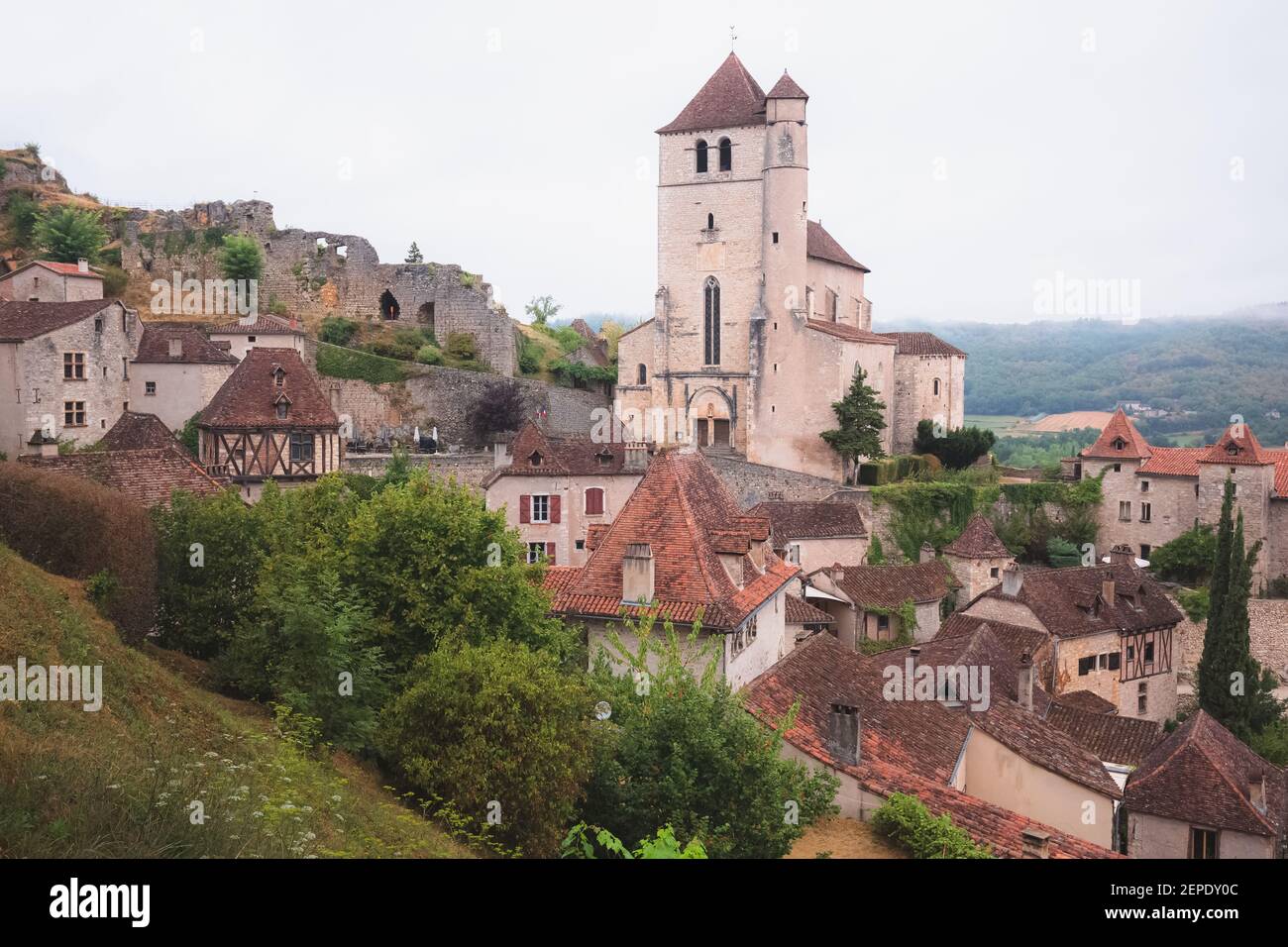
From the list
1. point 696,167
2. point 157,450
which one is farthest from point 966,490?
point 157,450

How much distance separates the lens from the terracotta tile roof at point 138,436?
3184 cm

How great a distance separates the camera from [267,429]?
1393 inches

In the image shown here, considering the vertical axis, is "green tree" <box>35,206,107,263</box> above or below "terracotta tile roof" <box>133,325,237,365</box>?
above

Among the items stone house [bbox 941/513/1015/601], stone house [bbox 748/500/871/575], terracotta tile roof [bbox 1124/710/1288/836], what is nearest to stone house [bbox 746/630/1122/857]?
terracotta tile roof [bbox 1124/710/1288/836]

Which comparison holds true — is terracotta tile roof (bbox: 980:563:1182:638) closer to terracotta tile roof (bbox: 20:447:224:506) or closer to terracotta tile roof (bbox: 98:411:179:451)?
terracotta tile roof (bbox: 20:447:224:506)

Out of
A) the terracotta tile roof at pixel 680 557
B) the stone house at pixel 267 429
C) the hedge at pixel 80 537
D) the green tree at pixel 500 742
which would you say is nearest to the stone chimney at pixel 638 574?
the terracotta tile roof at pixel 680 557

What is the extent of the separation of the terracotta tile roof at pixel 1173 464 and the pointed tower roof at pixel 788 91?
21.8 meters

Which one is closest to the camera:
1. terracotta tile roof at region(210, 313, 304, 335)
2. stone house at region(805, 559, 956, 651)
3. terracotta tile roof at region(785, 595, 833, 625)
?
terracotta tile roof at region(785, 595, 833, 625)

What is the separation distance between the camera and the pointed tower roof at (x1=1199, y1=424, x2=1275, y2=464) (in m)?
46.8

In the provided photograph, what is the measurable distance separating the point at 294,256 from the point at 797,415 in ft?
83.1

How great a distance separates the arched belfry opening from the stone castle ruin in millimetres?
48

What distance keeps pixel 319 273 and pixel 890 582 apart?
1260 inches

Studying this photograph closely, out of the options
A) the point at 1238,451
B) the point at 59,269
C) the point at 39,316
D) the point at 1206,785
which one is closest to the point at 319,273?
the point at 59,269

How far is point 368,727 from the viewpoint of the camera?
15.5m
